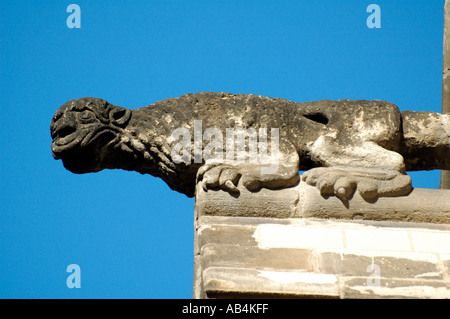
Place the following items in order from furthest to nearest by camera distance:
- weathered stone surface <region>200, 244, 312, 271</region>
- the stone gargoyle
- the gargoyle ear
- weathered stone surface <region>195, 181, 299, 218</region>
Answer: the gargoyle ear < the stone gargoyle < weathered stone surface <region>195, 181, 299, 218</region> < weathered stone surface <region>200, 244, 312, 271</region>

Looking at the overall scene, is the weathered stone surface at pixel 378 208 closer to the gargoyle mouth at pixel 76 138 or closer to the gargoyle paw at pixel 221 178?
the gargoyle paw at pixel 221 178

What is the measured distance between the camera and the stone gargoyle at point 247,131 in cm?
521

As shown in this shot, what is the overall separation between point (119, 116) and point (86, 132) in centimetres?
24

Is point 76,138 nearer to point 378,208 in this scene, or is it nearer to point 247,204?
point 247,204

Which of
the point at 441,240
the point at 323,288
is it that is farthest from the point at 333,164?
the point at 323,288

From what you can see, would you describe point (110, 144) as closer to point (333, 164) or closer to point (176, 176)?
point (176, 176)

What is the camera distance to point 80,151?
5.37 meters

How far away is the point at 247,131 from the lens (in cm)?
529

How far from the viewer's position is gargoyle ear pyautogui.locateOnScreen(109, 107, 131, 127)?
214 inches

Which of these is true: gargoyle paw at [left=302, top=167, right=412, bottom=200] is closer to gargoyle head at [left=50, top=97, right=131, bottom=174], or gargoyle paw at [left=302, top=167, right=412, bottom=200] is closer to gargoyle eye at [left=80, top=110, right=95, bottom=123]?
gargoyle head at [left=50, top=97, right=131, bottom=174]

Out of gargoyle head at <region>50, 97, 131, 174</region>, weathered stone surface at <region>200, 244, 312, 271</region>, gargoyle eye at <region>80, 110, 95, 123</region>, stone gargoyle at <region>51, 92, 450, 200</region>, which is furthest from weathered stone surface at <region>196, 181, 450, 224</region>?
gargoyle eye at <region>80, 110, 95, 123</region>

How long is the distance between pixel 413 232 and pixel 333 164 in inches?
24.6
